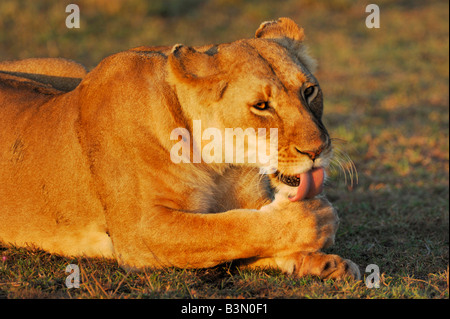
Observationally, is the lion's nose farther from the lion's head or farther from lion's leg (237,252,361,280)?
lion's leg (237,252,361,280)

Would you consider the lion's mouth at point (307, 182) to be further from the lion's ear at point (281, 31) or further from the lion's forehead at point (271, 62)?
the lion's ear at point (281, 31)

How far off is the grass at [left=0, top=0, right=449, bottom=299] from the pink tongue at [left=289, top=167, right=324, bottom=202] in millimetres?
437

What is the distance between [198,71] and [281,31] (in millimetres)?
703

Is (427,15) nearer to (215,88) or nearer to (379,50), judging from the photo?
(379,50)

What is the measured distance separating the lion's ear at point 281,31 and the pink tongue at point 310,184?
949mm

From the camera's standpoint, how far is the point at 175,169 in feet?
11.7

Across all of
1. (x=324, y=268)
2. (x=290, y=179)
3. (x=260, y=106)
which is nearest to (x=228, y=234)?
(x=290, y=179)

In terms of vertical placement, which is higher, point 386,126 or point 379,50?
point 379,50

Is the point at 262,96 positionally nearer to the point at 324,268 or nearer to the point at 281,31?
the point at 281,31

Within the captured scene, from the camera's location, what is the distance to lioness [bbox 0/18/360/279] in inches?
134

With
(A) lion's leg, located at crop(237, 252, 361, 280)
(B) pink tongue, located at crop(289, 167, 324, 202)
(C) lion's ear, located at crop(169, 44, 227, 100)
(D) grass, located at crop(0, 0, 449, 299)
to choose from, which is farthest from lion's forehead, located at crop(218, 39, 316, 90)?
(D) grass, located at crop(0, 0, 449, 299)

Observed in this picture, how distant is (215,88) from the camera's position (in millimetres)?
3475

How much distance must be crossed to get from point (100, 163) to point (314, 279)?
1.31 meters

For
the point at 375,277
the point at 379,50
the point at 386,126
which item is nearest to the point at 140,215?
the point at 375,277
